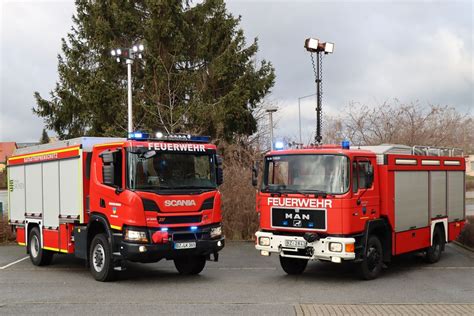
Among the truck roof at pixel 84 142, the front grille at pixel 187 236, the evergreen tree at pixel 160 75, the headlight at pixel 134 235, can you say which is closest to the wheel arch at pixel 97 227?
the headlight at pixel 134 235

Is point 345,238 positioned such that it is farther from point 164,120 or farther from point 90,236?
point 164,120

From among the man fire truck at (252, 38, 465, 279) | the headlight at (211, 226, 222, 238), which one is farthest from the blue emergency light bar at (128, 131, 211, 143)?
the headlight at (211, 226, 222, 238)

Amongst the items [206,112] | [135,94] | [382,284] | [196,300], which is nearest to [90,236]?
[196,300]

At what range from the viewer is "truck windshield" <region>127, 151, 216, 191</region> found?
10.1 metres

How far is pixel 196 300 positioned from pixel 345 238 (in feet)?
9.67

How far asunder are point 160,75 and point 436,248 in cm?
Result: 1636

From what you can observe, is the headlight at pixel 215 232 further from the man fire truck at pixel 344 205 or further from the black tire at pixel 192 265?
the black tire at pixel 192 265

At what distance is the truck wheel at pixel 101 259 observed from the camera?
10.4 m

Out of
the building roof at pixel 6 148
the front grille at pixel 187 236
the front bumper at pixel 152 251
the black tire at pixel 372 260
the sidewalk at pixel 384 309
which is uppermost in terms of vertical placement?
the building roof at pixel 6 148

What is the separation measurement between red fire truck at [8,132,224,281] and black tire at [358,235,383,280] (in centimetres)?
281

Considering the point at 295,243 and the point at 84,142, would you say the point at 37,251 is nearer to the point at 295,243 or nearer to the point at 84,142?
the point at 84,142

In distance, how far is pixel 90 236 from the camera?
36.5 feet

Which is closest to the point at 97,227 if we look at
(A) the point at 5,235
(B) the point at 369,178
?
(B) the point at 369,178

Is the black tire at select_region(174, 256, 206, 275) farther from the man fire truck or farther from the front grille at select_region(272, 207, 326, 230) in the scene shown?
the front grille at select_region(272, 207, 326, 230)
